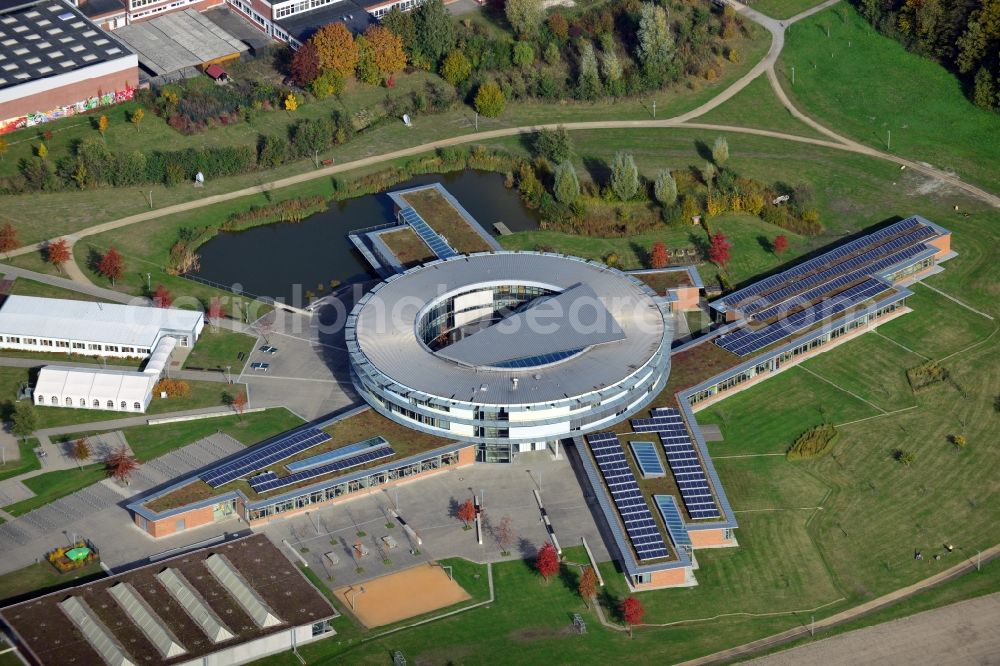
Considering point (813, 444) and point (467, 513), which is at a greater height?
point (813, 444)

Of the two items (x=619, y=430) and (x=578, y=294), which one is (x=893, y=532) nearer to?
(x=619, y=430)

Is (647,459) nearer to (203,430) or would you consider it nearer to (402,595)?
(402,595)

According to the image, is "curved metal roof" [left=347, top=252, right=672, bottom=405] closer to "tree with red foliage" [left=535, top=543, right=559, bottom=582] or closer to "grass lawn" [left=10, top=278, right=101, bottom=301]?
"tree with red foliage" [left=535, top=543, right=559, bottom=582]

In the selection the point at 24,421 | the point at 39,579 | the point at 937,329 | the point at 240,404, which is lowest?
the point at 240,404

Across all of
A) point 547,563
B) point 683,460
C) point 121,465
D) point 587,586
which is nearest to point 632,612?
point 587,586

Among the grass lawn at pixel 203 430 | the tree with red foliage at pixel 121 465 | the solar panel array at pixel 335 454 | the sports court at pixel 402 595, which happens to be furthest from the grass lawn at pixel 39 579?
the sports court at pixel 402 595

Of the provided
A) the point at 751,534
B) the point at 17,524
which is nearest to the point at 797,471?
the point at 751,534
